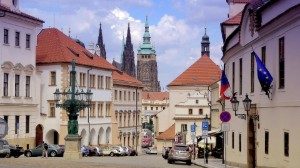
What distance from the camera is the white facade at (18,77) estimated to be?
60031 millimetres

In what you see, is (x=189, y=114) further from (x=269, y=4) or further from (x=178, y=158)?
(x=269, y=4)

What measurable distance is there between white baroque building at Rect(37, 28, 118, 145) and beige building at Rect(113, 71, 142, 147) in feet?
16.6

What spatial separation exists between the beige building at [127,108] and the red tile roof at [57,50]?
39.9ft

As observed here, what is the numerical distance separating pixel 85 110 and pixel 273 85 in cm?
5302

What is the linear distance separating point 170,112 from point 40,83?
139 ft

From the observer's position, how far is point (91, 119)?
257 ft

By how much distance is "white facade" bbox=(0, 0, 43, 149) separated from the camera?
6003 cm

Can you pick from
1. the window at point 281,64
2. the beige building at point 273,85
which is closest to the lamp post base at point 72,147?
the beige building at point 273,85

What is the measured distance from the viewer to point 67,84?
237ft

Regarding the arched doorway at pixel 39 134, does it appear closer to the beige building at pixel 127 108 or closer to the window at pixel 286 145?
the beige building at pixel 127 108

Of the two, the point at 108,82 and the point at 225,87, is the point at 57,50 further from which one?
the point at 225,87

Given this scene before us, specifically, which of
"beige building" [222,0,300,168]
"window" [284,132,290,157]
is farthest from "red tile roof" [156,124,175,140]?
"window" [284,132,290,157]

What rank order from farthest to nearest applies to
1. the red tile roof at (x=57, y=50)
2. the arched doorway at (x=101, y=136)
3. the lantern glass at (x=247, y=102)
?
the arched doorway at (x=101, y=136) → the red tile roof at (x=57, y=50) → the lantern glass at (x=247, y=102)

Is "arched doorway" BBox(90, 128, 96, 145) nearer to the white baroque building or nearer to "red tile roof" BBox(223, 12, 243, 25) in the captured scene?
the white baroque building
